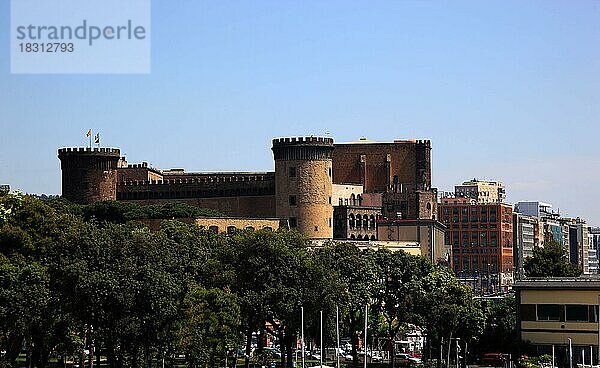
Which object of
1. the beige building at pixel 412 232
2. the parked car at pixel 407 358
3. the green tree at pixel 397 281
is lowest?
the parked car at pixel 407 358

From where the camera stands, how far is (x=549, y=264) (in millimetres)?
120000

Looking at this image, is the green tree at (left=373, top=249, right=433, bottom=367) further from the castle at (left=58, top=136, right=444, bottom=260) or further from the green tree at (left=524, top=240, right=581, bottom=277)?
the castle at (left=58, top=136, right=444, bottom=260)

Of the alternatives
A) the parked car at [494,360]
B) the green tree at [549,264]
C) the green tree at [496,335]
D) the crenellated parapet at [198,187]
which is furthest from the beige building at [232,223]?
→ the parked car at [494,360]

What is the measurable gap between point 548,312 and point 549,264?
46.8m

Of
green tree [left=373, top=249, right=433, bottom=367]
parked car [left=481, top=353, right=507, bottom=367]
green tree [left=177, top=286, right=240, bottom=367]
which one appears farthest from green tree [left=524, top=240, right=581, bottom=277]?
green tree [left=177, top=286, right=240, bottom=367]

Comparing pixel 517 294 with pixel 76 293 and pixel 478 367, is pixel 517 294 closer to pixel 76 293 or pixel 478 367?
pixel 478 367

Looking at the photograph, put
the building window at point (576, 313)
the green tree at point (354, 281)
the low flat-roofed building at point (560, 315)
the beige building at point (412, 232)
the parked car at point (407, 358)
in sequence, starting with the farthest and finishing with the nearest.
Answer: the beige building at point (412, 232), the parked car at point (407, 358), the green tree at point (354, 281), the building window at point (576, 313), the low flat-roofed building at point (560, 315)

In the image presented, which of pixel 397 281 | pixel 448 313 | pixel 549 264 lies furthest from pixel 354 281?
pixel 549 264

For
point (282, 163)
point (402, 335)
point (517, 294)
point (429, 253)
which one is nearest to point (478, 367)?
point (517, 294)

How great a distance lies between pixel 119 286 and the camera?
5831cm

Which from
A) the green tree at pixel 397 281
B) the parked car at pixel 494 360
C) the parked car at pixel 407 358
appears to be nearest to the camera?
the parked car at pixel 494 360

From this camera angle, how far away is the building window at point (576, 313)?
2862 inches

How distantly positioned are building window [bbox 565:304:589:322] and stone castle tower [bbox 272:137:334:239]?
221 feet

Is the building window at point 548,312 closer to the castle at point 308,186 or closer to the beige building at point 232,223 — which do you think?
the beige building at point 232,223
